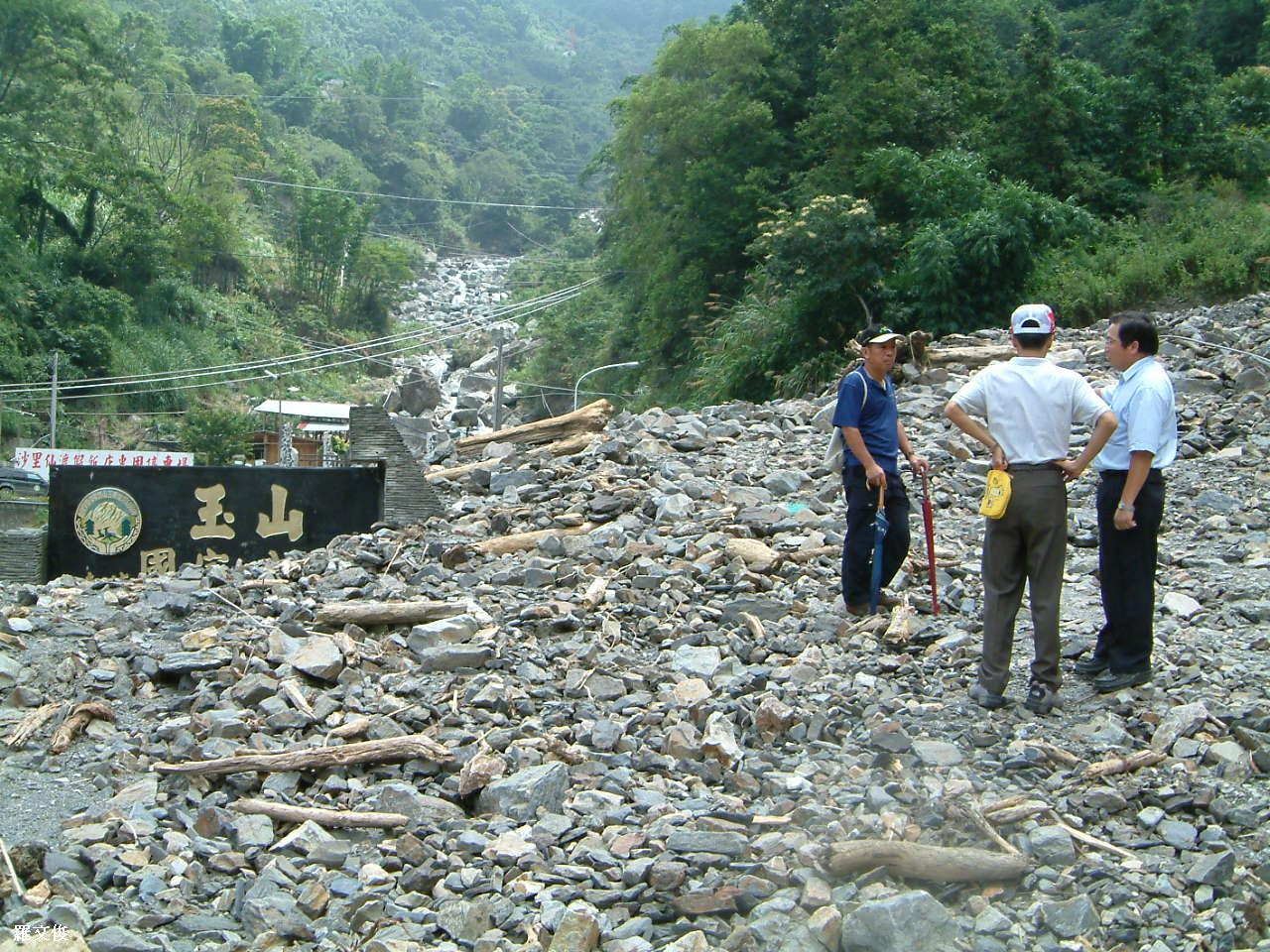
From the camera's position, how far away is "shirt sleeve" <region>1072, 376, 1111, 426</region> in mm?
4906

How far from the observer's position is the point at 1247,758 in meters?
4.44

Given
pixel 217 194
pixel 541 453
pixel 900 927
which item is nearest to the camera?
pixel 900 927

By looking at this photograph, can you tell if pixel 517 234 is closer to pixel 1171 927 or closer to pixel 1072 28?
pixel 1072 28

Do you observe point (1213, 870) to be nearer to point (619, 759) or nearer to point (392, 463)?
point (619, 759)

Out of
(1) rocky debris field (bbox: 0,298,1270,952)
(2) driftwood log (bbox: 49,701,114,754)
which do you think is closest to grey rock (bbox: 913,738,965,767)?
(1) rocky debris field (bbox: 0,298,1270,952)

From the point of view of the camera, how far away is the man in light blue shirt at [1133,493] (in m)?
4.93

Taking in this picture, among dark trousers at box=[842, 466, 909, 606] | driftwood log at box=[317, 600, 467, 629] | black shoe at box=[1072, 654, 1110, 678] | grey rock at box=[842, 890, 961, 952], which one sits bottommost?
grey rock at box=[842, 890, 961, 952]

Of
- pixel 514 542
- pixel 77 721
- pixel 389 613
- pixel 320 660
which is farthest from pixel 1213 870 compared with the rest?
pixel 514 542

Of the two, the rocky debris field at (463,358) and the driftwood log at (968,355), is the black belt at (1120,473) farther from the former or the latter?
the rocky debris field at (463,358)

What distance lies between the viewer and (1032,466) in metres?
4.91

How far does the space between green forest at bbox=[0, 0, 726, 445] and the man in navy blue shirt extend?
30785 mm

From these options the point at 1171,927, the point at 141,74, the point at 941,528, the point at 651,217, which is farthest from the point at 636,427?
the point at 141,74

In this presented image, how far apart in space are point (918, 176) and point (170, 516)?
49.7 feet

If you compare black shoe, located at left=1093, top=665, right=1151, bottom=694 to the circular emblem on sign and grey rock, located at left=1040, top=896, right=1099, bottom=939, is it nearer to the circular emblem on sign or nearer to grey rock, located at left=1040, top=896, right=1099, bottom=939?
grey rock, located at left=1040, top=896, right=1099, bottom=939
